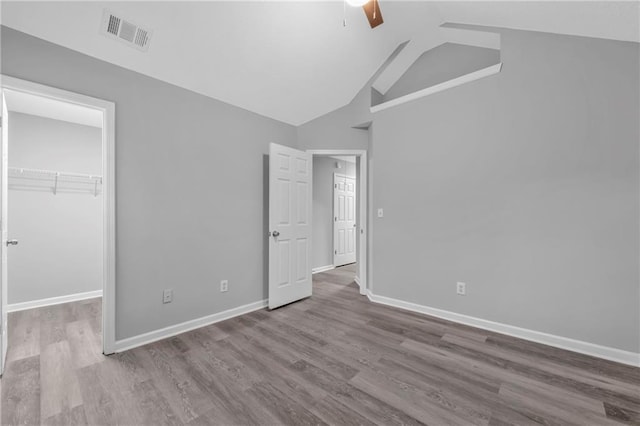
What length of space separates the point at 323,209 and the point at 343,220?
2.14ft

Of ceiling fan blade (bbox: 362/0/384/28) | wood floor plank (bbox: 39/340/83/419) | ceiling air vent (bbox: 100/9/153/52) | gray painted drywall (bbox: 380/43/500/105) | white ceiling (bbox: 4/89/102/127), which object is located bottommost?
wood floor plank (bbox: 39/340/83/419)

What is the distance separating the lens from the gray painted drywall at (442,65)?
3.08 meters

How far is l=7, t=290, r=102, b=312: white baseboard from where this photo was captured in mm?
3146

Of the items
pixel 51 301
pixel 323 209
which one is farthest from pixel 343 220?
pixel 51 301

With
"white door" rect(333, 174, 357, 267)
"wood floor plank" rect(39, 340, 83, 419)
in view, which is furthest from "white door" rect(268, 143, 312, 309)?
"white door" rect(333, 174, 357, 267)

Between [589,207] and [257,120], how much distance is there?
11.1 ft

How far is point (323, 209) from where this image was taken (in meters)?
5.54

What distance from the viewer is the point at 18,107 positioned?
308 centimetres

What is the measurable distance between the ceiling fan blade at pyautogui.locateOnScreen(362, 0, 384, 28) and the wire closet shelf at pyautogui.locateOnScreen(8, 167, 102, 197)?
402 centimetres

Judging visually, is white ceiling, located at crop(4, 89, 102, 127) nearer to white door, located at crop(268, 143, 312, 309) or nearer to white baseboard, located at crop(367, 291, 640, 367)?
white door, located at crop(268, 143, 312, 309)

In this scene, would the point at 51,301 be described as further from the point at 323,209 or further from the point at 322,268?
the point at 323,209

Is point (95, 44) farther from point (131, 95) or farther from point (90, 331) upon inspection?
point (90, 331)

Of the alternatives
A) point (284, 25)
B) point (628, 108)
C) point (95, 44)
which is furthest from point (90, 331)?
point (628, 108)

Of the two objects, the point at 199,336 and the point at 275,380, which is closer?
the point at 275,380
